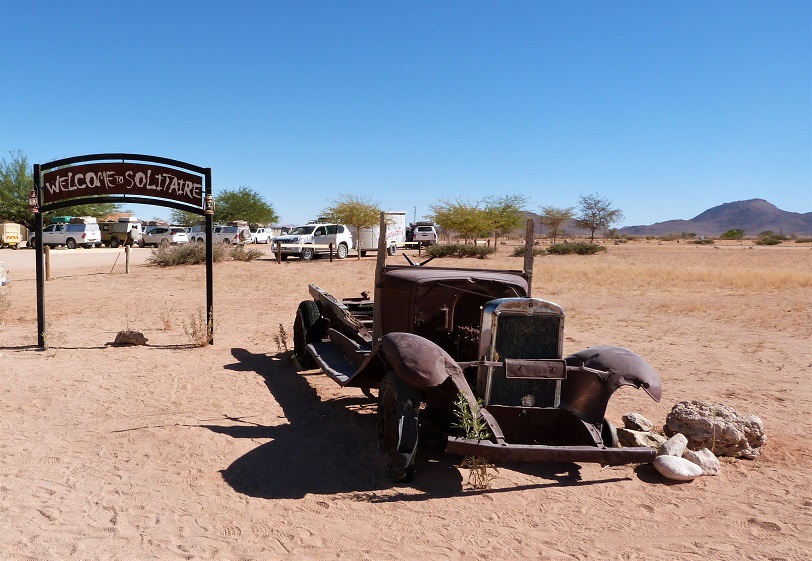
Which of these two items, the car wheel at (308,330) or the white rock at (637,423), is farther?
the car wheel at (308,330)

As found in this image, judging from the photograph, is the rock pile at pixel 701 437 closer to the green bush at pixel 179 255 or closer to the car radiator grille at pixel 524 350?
the car radiator grille at pixel 524 350

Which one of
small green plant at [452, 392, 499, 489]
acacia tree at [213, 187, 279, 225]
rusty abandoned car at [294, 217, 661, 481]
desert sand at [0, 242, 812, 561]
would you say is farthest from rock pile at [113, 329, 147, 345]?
acacia tree at [213, 187, 279, 225]

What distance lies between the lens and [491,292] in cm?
591

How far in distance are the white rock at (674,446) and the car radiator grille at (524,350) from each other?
3.27ft

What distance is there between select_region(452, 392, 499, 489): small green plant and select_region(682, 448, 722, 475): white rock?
158 centimetres

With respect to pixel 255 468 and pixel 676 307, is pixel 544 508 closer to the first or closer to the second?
pixel 255 468

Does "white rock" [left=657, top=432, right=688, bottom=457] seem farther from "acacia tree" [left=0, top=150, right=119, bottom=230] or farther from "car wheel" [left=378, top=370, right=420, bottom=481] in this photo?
"acacia tree" [left=0, top=150, right=119, bottom=230]

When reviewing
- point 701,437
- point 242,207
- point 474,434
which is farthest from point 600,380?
point 242,207

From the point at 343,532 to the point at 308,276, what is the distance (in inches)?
708

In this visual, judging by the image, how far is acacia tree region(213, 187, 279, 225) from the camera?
231 ft

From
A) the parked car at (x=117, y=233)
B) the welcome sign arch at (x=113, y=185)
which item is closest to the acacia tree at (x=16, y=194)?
the parked car at (x=117, y=233)

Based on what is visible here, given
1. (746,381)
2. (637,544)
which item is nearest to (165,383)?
(637,544)

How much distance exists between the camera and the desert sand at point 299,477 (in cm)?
378

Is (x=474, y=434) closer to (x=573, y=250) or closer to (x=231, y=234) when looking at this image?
(x=231, y=234)
